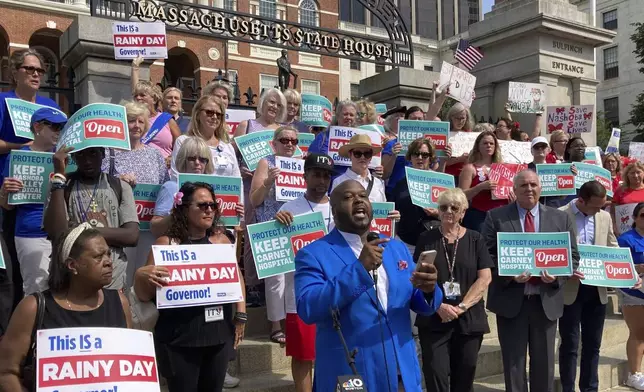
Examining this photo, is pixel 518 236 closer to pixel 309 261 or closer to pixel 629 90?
pixel 309 261

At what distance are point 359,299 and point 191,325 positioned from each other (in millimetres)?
1199

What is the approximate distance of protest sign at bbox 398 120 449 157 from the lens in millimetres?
7648

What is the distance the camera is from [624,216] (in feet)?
28.0

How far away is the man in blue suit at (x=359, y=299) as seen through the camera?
3545 mm

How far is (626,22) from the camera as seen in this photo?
1918 inches

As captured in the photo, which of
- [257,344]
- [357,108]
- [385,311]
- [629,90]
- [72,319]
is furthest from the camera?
[629,90]

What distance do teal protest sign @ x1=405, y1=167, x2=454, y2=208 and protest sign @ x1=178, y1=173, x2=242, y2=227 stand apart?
5.66 ft

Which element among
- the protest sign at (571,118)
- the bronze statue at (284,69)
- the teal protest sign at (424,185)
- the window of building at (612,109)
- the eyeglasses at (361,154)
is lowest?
the teal protest sign at (424,185)

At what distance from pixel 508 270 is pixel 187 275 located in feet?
9.31

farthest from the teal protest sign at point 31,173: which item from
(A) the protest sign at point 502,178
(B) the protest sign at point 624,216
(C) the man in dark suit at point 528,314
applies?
(B) the protest sign at point 624,216

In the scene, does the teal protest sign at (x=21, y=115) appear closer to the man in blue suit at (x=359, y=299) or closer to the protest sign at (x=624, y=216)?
the man in blue suit at (x=359, y=299)

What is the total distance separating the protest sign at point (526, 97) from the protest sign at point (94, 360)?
8466 millimetres

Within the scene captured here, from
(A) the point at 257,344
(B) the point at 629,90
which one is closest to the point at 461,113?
(A) the point at 257,344

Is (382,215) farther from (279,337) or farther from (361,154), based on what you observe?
(279,337)
